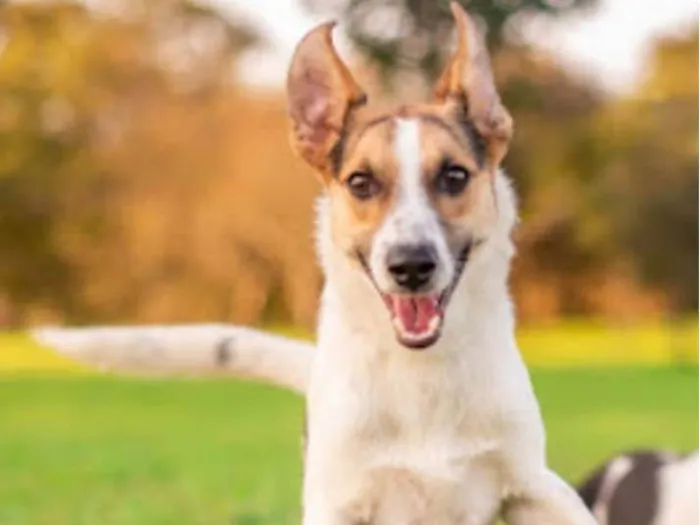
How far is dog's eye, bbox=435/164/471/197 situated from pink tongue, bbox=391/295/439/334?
0.61 feet

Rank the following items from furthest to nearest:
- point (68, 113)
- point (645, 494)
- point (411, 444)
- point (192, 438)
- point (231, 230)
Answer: point (68, 113)
point (231, 230)
point (192, 438)
point (645, 494)
point (411, 444)

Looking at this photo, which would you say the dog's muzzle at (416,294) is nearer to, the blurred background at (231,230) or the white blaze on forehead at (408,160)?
the white blaze on forehead at (408,160)

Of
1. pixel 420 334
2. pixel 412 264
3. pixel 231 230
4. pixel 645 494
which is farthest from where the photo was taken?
pixel 231 230

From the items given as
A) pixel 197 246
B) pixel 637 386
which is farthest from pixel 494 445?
pixel 197 246

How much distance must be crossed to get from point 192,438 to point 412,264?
581 cm

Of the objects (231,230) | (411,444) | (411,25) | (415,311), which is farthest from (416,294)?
(231,230)

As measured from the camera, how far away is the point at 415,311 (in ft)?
8.55

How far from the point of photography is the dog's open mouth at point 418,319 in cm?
259

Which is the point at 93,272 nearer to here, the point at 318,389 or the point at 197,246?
the point at 197,246

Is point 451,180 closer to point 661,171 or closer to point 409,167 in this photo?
point 409,167

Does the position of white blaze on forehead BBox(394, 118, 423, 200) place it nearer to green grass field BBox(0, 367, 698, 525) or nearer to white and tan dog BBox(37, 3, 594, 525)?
white and tan dog BBox(37, 3, 594, 525)

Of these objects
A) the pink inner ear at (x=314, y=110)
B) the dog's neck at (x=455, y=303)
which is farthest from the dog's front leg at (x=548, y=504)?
the pink inner ear at (x=314, y=110)

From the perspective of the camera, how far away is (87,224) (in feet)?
46.9

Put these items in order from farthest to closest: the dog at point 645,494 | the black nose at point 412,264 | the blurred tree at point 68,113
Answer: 1. the blurred tree at point 68,113
2. the dog at point 645,494
3. the black nose at point 412,264
